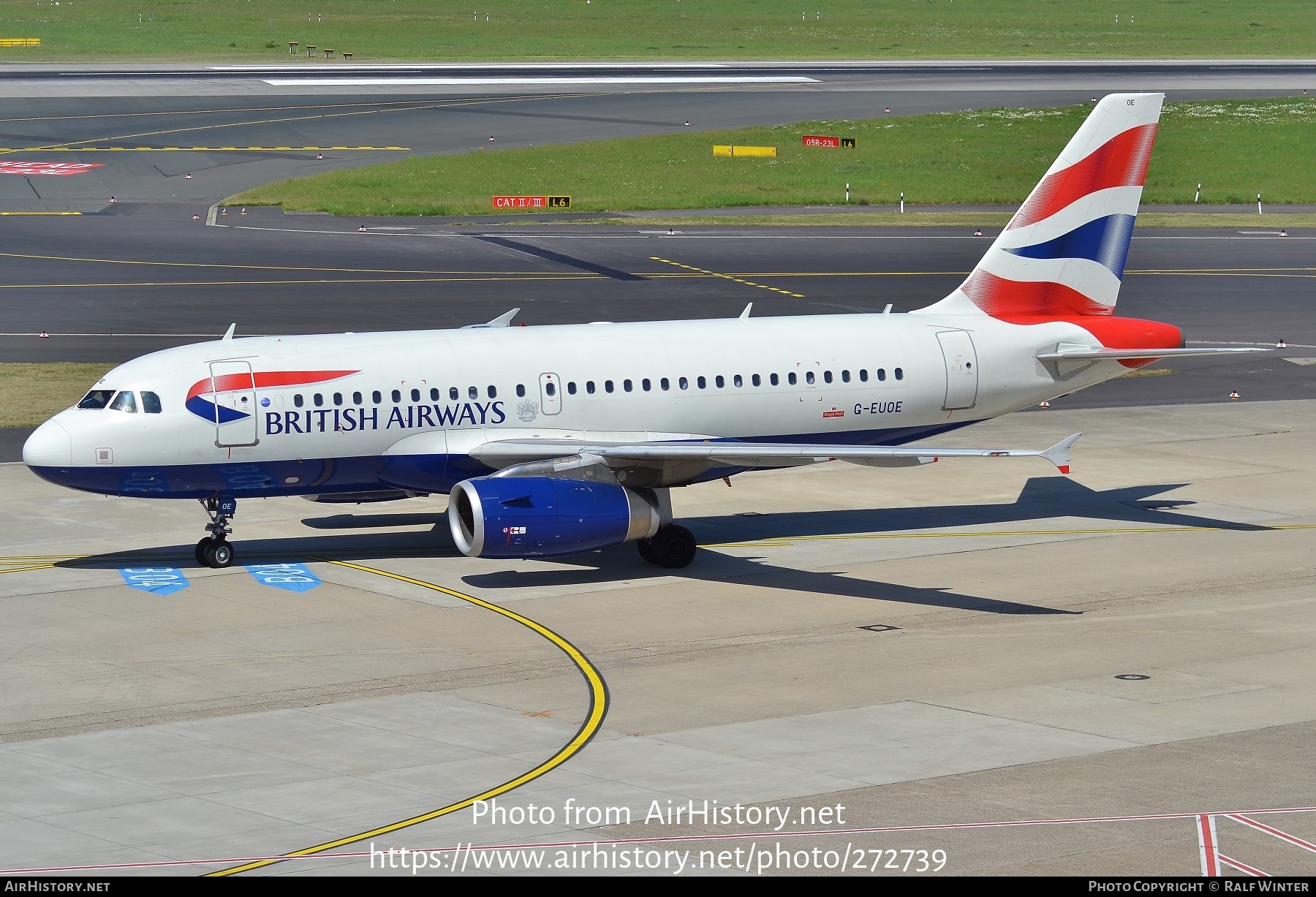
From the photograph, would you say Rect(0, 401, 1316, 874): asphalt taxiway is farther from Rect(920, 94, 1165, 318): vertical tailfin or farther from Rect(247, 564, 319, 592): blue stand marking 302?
Rect(920, 94, 1165, 318): vertical tailfin

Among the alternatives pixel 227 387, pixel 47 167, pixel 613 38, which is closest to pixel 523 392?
pixel 227 387

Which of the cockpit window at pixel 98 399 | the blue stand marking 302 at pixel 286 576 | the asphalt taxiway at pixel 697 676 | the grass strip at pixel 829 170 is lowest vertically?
the asphalt taxiway at pixel 697 676

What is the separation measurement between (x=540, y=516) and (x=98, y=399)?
9.24 metres

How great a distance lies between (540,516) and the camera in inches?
1302

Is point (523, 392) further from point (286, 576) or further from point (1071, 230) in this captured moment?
point (1071, 230)

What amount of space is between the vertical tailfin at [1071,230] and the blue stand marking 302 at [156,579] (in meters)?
17.6

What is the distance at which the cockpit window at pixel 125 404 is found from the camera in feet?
112

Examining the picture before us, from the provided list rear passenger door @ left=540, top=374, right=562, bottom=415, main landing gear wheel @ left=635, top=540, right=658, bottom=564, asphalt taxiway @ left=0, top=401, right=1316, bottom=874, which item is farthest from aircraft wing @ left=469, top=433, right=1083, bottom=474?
asphalt taxiway @ left=0, top=401, right=1316, bottom=874

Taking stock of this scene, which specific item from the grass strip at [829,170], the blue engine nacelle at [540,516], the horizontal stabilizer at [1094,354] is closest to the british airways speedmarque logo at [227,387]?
the blue engine nacelle at [540,516]

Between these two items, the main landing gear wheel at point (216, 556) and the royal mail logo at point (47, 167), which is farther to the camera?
the royal mail logo at point (47, 167)

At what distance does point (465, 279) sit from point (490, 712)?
144ft

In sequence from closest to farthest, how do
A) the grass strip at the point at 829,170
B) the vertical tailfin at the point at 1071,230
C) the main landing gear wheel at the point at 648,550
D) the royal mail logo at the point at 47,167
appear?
the main landing gear wheel at the point at 648,550 → the vertical tailfin at the point at 1071,230 → the grass strip at the point at 829,170 → the royal mail logo at the point at 47,167

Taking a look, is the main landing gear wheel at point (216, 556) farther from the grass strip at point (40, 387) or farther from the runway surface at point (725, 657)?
the grass strip at point (40, 387)

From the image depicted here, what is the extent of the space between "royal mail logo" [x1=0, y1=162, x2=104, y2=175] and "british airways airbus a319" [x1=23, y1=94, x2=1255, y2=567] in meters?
63.1
